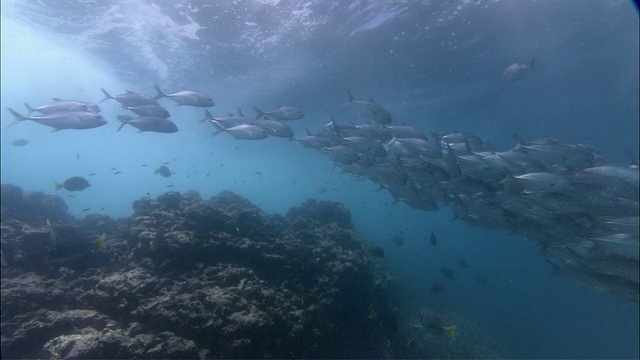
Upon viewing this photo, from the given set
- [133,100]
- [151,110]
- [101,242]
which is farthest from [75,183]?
[151,110]

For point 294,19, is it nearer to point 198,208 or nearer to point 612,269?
point 198,208

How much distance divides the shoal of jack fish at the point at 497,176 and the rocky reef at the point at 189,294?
9.32 feet

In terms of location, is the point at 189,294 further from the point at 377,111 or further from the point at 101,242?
the point at 377,111

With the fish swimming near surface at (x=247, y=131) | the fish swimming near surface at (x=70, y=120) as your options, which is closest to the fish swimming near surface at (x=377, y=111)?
the fish swimming near surface at (x=247, y=131)

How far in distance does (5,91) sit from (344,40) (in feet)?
200

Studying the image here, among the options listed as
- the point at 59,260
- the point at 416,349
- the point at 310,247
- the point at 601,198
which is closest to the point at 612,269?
the point at 601,198

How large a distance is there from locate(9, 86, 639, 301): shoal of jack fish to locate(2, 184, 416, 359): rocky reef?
2.84 meters

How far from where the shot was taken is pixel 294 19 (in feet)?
53.8

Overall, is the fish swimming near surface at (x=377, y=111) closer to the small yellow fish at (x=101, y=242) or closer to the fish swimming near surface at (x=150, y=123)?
the fish swimming near surface at (x=150, y=123)

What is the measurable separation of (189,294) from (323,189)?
14.9 m

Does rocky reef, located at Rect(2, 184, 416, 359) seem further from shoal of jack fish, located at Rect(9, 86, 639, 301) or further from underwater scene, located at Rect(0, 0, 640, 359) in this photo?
shoal of jack fish, located at Rect(9, 86, 639, 301)

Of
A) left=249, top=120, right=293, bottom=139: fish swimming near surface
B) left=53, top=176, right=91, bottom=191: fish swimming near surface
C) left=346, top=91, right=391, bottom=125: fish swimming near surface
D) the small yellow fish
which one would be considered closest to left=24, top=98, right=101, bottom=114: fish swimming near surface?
left=53, top=176, right=91, bottom=191: fish swimming near surface

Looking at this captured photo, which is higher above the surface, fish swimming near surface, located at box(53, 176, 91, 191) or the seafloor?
fish swimming near surface, located at box(53, 176, 91, 191)

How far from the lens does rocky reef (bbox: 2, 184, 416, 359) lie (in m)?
5.23
